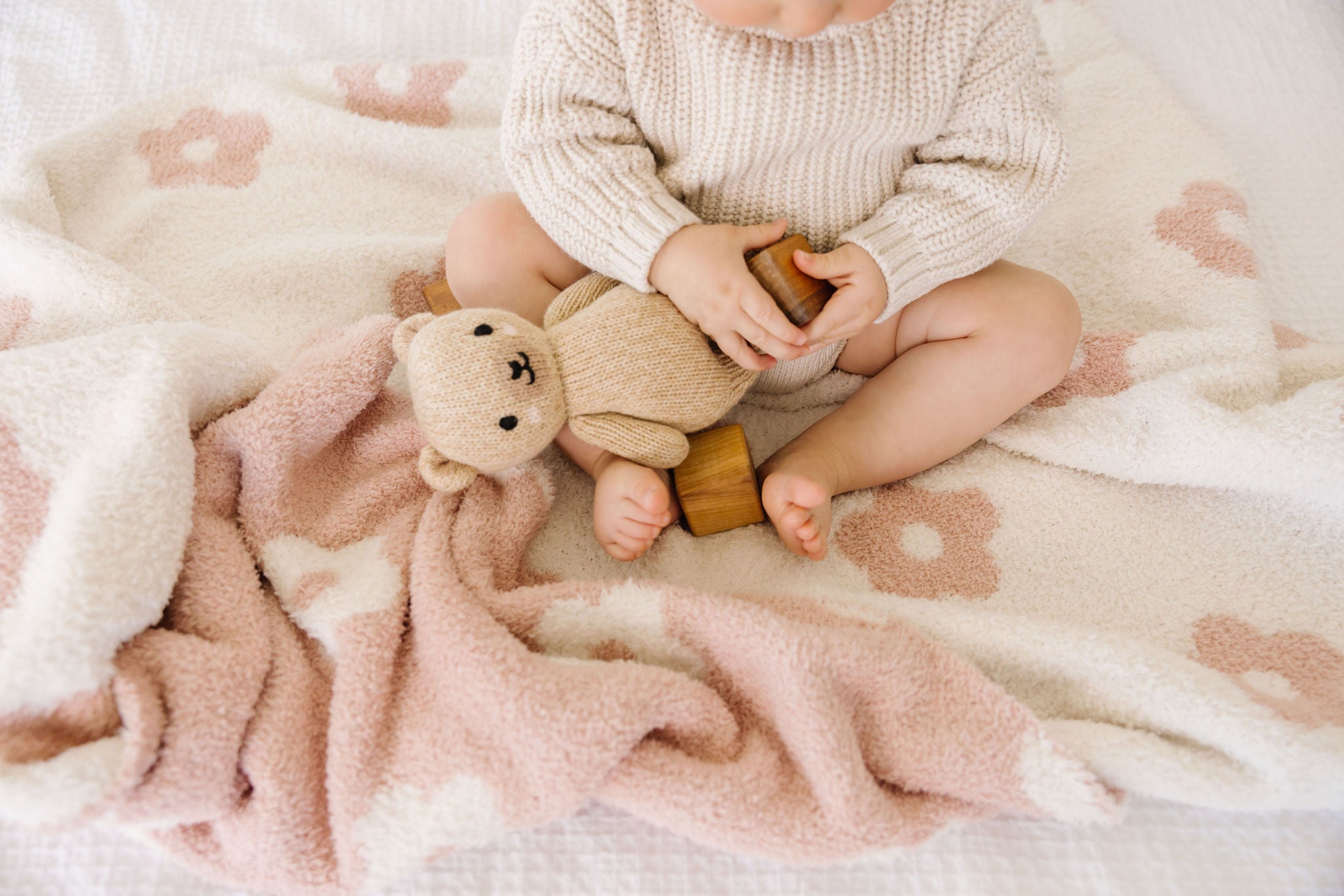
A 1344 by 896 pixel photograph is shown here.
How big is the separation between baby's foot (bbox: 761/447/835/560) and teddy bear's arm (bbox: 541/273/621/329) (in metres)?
0.22

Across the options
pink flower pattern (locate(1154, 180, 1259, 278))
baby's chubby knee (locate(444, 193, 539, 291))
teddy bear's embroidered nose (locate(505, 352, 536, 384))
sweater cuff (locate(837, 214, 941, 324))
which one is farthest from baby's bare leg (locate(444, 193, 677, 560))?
pink flower pattern (locate(1154, 180, 1259, 278))

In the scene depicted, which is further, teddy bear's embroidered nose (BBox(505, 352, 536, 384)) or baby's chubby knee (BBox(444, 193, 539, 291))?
baby's chubby knee (BBox(444, 193, 539, 291))

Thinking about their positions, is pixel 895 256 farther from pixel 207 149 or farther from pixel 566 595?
pixel 207 149

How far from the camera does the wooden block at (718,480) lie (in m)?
0.76

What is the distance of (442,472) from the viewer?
704mm

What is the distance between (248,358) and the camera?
0.78 m

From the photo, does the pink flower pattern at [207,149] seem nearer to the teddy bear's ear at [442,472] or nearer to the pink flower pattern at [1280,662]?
the teddy bear's ear at [442,472]

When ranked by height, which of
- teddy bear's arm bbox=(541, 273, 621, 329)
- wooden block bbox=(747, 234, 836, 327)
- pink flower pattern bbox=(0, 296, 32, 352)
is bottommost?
pink flower pattern bbox=(0, 296, 32, 352)

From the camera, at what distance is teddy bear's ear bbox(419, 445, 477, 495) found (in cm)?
70

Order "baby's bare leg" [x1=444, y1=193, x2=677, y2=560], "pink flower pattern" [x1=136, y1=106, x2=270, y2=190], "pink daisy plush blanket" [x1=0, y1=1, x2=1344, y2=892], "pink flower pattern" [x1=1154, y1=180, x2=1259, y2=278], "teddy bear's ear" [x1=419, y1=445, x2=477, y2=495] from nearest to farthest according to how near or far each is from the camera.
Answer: "pink daisy plush blanket" [x1=0, y1=1, x2=1344, y2=892], "teddy bear's ear" [x1=419, y1=445, x2=477, y2=495], "baby's bare leg" [x1=444, y1=193, x2=677, y2=560], "pink flower pattern" [x1=1154, y1=180, x2=1259, y2=278], "pink flower pattern" [x1=136, y1=106, x2=270, y2=190]

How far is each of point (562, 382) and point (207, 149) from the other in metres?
0.65

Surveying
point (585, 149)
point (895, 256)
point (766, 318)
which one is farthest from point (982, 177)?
point (585, 149)

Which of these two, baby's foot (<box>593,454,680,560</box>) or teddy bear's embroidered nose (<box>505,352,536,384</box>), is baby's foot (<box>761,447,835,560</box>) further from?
teddy bear's embroidered nose (<box>505,352,536,384</box>)

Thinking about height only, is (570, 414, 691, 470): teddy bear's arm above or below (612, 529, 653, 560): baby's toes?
above
